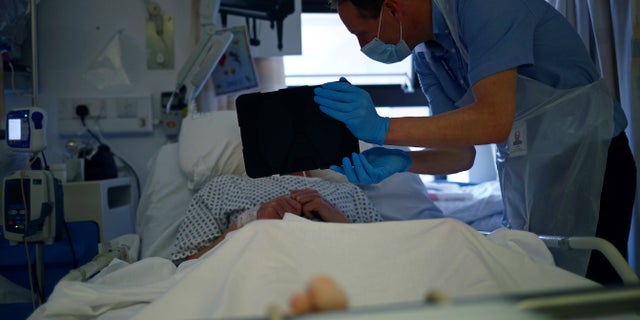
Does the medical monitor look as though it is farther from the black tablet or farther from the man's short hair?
the man's short hair

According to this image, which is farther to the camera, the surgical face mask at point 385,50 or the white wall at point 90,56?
the white wall at point 90,56

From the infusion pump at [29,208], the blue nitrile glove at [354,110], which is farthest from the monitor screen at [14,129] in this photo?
the blue nitrile glove at [354,110]

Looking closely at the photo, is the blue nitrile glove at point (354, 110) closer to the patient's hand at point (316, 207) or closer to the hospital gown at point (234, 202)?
the patient's hand at point (316, 207)

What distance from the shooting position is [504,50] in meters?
1.20

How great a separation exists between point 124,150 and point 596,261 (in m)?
2.25

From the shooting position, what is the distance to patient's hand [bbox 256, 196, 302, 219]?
1606mm

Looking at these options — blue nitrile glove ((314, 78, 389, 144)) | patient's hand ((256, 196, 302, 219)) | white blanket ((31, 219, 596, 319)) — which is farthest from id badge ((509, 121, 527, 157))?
patient's hand ((256, 196, 302, 219))

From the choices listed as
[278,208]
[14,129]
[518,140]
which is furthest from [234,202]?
[518,140]

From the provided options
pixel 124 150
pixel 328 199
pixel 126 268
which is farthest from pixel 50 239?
pixel 124 150

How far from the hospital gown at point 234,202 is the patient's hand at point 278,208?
0.55 feet

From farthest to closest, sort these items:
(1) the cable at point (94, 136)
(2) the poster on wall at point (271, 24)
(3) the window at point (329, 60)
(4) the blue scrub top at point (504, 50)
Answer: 1. (3) the window at point (329, 60)
2. (2) the poster on wall at point (271, 24)
3. (1) the cable at point (94, 136)
4. (4) the blue scrub top at point (504, 50)

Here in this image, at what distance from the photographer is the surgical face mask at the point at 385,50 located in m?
1.44

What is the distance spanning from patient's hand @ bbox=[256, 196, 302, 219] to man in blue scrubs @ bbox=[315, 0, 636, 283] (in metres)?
0.29

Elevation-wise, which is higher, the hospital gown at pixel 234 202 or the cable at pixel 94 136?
the cable at pixel 94 136
